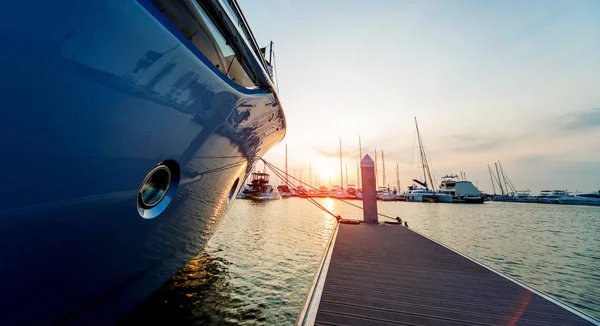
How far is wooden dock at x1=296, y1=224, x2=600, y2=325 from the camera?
8.93 ft

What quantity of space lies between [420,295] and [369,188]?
634 centimetres

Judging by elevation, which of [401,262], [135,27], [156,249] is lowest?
[401,262]

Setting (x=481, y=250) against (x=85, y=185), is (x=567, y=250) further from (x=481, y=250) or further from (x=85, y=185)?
(x=85, y=185)

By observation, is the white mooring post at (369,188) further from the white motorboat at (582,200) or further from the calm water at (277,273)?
the white motorboat at (582,200)

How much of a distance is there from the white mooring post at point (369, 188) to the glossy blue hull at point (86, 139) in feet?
25.6

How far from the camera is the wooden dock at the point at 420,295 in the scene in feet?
8.93

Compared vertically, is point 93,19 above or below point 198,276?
above

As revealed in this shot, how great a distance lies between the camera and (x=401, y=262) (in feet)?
15.9

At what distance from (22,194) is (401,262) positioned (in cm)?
559

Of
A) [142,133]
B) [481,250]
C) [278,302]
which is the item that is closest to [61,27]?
[142,133]

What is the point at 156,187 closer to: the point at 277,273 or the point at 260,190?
the point at 277,273

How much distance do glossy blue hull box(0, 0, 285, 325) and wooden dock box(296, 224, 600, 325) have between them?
85.9 inches

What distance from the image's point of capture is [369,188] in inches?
374

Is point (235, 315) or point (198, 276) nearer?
point (235, 315)
